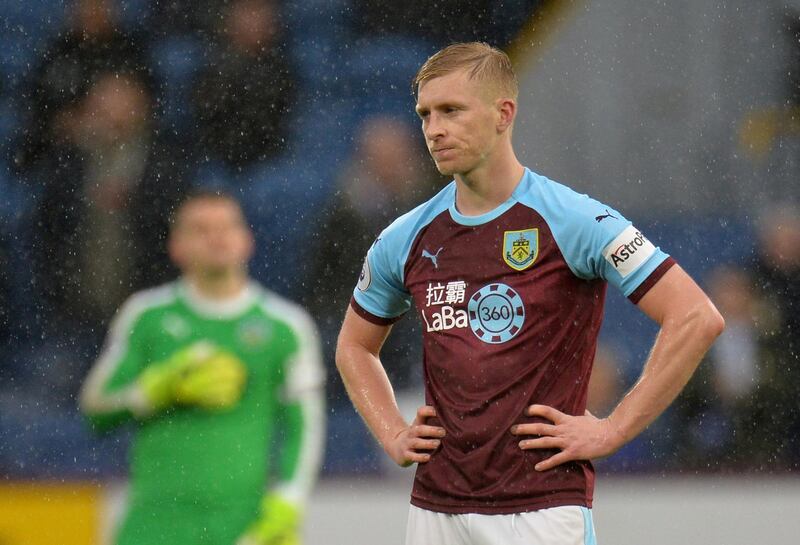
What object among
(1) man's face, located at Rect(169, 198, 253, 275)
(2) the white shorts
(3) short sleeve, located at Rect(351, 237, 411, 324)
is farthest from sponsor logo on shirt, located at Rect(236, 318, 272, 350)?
(2) the white shorts

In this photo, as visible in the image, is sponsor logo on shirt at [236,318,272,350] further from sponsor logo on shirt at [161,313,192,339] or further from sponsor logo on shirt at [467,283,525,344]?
sponsor logo on shirt at [467,283,525,344]

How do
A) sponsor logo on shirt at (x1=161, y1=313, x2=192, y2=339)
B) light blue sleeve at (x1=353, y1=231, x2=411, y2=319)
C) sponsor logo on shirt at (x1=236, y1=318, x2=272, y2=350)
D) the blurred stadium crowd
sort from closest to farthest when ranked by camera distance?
light blue sleeve at (x1=353, y1=231, x2=411, y2=319)
sponsor logo on shirt at (x1=236, y1=318, x2=272, y2=350)
sponsor logo on shirt at (x1=161, y1=313, x2=192, y2=339)
the blurred stadium crowd

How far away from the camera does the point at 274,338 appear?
190 inches

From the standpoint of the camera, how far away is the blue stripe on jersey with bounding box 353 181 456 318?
9.93 ft

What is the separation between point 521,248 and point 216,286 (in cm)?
233

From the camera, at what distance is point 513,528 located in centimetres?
280

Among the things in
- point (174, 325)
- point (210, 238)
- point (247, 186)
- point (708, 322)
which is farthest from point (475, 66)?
point (247, 186)

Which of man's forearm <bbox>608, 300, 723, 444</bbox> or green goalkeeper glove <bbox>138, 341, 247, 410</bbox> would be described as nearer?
man's forearm <bbox>608, 300, 723, 444</bbox>

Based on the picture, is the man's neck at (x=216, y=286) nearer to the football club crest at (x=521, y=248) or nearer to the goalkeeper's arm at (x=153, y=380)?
the goalkeeper's arm at (x=153, y=380)

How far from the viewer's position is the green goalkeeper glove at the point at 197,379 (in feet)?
15.4

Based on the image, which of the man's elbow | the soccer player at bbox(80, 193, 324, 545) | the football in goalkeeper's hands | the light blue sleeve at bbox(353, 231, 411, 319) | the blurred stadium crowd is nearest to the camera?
the man's elbow

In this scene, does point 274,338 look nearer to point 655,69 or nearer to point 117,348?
point 117,348

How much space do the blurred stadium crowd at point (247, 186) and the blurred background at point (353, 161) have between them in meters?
0.01

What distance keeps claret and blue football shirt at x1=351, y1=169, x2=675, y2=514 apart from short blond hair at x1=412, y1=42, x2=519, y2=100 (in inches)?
8.9
